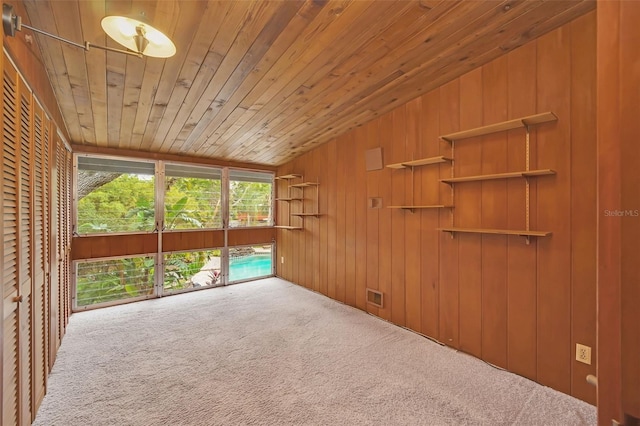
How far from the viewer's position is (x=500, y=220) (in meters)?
2.21

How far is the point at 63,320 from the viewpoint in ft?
9.06

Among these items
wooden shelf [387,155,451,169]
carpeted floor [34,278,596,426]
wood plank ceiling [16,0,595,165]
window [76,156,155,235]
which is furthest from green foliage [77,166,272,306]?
wooden shelf [387,155,451,169]

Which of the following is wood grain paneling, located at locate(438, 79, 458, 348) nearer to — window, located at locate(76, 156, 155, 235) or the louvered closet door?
the louvered closet door

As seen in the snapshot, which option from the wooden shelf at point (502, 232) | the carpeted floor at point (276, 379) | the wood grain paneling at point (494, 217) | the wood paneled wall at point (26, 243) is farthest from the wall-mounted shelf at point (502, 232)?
the wood paneled wall at point (26, 243)

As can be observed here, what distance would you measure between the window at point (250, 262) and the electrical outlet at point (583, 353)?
4.35m

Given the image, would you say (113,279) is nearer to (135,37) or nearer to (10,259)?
(10,259)

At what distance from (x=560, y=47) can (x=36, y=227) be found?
3.59 metres

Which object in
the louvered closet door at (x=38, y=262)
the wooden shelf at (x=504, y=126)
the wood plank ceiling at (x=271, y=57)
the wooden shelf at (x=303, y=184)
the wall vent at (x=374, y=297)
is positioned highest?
the wood plank ceiling at (x=271, y=57)

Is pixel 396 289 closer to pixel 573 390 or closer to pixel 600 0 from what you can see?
pixel 573 390

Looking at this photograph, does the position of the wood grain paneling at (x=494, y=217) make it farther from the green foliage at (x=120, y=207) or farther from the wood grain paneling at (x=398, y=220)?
the green foliage at (x=120, y=207)

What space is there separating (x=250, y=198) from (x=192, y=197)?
1.00 m

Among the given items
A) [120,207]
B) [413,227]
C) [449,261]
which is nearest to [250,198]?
[120,207]

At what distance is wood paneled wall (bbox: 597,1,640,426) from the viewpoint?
42 centimetres

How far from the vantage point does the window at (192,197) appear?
4.20 m
